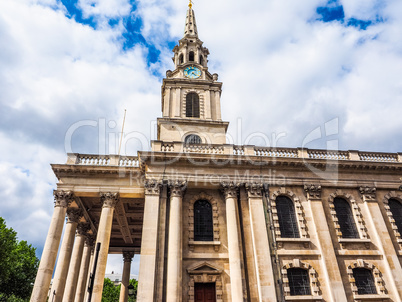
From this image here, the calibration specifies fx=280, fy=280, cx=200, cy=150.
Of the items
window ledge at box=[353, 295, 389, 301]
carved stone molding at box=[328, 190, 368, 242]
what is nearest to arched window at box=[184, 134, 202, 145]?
carved stone molding at box=[328, 190, 368, 242]

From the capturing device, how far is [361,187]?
800 inches

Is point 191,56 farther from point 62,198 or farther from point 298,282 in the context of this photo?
point 298,282

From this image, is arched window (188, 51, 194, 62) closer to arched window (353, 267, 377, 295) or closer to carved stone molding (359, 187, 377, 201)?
carved stone molding (359, 187, 377, 201)

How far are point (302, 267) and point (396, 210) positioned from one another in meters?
9.22

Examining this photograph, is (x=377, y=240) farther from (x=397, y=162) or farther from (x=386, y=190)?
(x=397, y=162)

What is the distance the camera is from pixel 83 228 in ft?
77.2

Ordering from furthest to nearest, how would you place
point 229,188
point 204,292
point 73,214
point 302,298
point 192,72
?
1. point 192,72
2. point 73,214
3. point 229,188
4. point 204,292
5. point 302,298

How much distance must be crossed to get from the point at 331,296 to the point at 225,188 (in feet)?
28.8

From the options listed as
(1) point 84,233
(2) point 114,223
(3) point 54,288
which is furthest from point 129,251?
(3) point 54,288

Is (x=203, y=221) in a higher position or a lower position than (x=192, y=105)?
lower

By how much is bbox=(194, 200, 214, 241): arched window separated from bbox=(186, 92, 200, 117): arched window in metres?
11.3

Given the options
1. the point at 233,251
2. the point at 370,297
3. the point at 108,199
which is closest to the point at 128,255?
the point at 108,199

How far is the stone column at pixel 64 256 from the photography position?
17453 mm

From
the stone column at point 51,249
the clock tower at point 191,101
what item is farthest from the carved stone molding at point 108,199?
the clock tower at point 191,101
